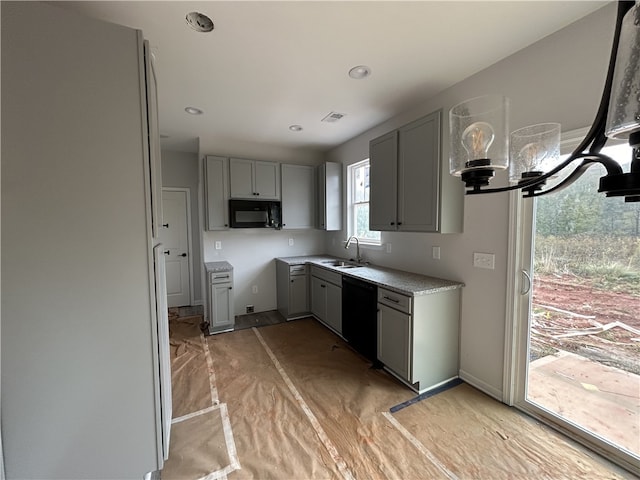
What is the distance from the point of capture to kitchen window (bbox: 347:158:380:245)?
3.87m

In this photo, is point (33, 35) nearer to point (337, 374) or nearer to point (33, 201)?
point (33, 201)

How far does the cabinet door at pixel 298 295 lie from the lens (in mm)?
3930

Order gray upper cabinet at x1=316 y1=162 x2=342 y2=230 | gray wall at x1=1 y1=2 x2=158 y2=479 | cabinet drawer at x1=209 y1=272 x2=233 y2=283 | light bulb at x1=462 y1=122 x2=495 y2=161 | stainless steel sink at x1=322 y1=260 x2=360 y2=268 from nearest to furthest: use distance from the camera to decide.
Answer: light bulb at x1=462 y1=122 x2=495 y2=161 → gray wall at x1=1 y1=2 x2=158 y2=479 → cabinet drawer at x1=209 y1=272 x2=233 y2=283 → stainless steel sink at x1=322 y1=260 x2=360 y2=268 → gray upper cabinet at x1=316 y1=162 x2=342 y2=230

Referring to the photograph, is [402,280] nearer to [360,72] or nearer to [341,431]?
[341,431]

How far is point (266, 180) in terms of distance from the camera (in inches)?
157

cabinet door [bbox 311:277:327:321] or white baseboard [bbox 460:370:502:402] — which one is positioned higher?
cabinet door [bbox 311:277:327:321]

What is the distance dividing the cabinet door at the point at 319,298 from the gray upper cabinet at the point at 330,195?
0.90 metres

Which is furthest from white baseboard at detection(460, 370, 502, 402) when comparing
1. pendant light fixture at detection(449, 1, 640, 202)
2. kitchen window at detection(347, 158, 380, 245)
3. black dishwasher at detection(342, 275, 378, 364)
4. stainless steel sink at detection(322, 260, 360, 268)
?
pendant light fixture at detection(449, 1, 640, 202)

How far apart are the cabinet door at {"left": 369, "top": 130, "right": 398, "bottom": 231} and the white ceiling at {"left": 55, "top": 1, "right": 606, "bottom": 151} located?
0.44 metres

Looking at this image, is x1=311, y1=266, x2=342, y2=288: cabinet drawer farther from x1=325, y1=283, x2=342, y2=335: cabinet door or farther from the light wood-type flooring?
the light wood-type flooring

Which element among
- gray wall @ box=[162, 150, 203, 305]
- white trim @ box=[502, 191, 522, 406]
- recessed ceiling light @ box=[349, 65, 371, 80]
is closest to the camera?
white trim @ box=[502, 191, 522, 406]

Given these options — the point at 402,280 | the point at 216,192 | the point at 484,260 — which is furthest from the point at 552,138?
the point at 216,192

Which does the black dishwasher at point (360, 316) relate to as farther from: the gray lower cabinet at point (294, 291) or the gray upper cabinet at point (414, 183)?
the gray lower cabinet at point (294, 291)

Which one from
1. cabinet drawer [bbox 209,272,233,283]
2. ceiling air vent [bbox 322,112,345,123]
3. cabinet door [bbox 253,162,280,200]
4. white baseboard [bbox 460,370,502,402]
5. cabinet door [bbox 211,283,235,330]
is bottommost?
white baseboard [bbox 460,370,502,402]
